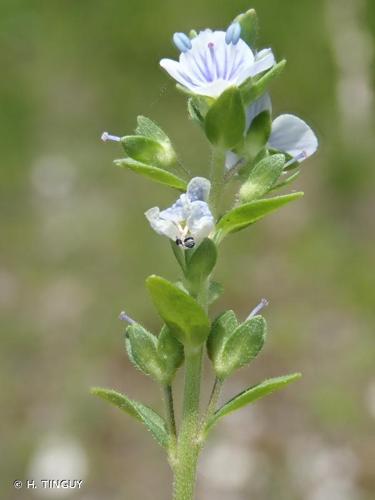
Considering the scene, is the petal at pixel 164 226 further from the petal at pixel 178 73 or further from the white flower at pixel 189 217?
the petal at pixel 178 73

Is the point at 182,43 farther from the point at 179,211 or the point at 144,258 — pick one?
the point at 144,258

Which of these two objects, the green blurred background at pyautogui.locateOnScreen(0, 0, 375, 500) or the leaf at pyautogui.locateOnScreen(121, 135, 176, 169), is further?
the green blurred background at pyautogui.locateOnScreen(0, 0, 375, 500)

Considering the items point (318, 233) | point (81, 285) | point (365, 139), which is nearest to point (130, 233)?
point (81, 285)

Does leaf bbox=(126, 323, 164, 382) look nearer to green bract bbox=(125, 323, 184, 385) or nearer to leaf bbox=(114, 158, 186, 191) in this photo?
green bract bbox=(125, 323, 184, 385)

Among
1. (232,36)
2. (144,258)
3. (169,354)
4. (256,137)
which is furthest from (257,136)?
(144,258)

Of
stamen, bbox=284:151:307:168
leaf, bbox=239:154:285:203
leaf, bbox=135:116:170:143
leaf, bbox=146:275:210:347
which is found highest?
leaf, bbox=135:116:170:143

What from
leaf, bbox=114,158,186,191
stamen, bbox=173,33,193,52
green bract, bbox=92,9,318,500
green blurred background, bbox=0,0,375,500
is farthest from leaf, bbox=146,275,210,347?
green blurred background, bbox=0,0,375,500
